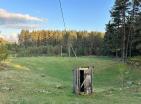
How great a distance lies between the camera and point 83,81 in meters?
21.3

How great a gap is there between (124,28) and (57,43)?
217 ft

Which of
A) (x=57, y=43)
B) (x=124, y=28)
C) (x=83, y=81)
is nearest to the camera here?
(x=83, y=81)

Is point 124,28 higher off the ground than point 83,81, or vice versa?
point 124,28

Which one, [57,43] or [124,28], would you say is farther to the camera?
[57,43]

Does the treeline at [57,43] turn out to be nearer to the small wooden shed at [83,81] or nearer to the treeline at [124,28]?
the treeline at [124,28]

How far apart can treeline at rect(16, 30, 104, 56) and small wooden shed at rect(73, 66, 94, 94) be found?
70485 mm

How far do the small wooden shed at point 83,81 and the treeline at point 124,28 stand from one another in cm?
4250

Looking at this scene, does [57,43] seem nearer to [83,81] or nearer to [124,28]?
[124,28]

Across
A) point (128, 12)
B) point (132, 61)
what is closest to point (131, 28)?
point (128, 12)

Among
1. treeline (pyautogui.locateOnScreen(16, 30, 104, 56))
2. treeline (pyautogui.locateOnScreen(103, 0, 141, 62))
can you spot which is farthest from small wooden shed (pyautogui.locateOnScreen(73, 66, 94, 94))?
treeline (pyautogui.locateOnScreen(16, 30, 104, 56))

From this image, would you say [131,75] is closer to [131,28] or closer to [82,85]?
[131,28]

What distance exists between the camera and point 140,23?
2212 inches

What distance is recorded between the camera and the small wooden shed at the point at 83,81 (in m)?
20.8

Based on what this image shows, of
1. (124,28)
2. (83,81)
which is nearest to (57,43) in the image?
(124,28)
